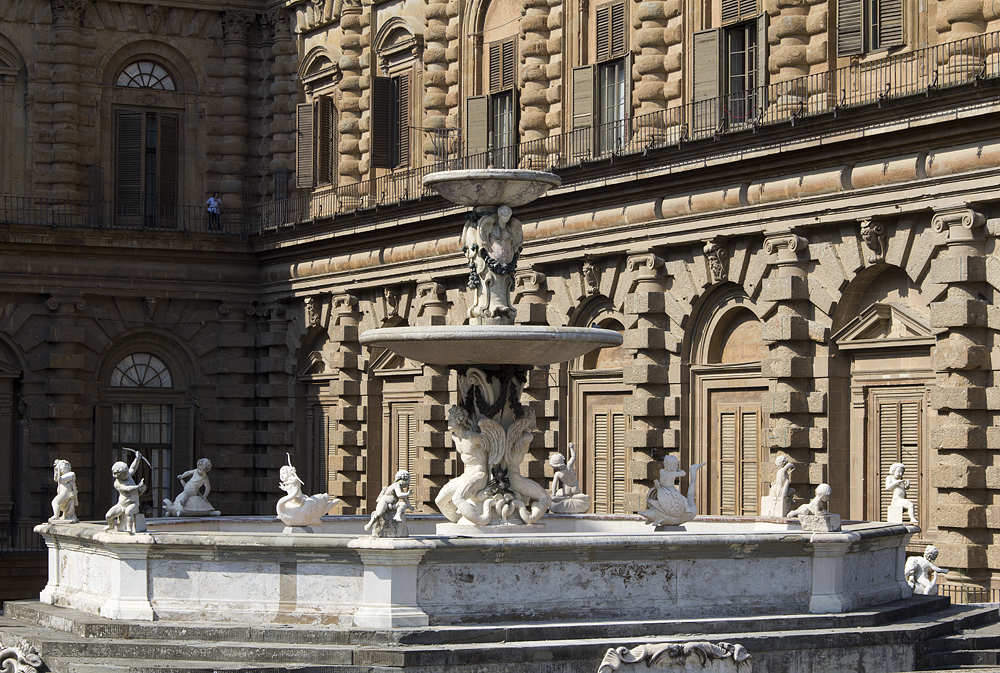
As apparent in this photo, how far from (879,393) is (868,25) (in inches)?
204

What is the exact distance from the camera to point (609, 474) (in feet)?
94.2

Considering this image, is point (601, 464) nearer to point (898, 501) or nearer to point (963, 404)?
point (963, 404)

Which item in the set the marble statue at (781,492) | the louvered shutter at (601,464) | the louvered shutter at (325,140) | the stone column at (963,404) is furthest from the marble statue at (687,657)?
the louvered shutter at (325,140)

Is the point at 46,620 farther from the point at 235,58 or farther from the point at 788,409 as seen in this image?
the point at 235,58

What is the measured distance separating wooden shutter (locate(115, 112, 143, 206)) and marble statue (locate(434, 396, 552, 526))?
23177mm

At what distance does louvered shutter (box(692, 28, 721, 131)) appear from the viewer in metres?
26.3

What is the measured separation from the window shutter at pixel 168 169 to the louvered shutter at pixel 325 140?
3694mm

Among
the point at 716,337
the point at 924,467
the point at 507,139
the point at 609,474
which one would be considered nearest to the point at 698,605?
the point at 924,467

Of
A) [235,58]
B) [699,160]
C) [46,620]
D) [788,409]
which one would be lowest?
[46,620]

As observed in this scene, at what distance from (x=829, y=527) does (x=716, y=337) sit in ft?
37.8

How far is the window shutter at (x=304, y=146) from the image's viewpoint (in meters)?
37.6

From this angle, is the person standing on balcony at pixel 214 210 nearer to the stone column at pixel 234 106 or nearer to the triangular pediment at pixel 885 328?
the stone column at pixel 234 106

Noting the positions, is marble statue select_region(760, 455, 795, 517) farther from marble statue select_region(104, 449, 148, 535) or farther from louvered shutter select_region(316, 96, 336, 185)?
louvered shutter select_region(316, 96, 336, 185)

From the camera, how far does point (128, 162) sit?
1516 inches
